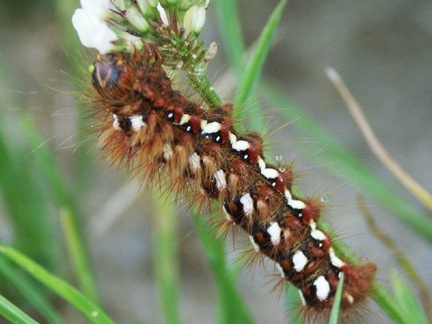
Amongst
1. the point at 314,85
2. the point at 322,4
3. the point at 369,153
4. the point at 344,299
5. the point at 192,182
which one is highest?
the point at 322,4

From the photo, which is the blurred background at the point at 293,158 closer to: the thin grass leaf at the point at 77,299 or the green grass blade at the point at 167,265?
the green grass blade at the point at 167,265

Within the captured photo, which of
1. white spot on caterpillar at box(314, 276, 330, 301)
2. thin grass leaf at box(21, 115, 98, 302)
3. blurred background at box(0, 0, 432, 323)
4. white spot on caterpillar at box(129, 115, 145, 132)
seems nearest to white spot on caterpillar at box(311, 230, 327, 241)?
white spot on caterpillar at box(314, 276, 330, 301)

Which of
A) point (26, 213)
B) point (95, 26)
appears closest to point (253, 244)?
point (95, 26)

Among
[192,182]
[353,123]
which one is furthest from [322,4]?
[192,182]

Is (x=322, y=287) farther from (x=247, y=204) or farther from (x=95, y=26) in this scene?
(x=95, y=26)

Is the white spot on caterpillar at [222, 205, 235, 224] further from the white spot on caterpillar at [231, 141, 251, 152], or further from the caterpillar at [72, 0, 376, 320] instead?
the white spot on caterpillar at [231, 141, 251, 152]

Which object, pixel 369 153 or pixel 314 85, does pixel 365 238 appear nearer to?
pixel 369 153

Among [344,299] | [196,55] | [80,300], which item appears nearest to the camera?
[196,55]
